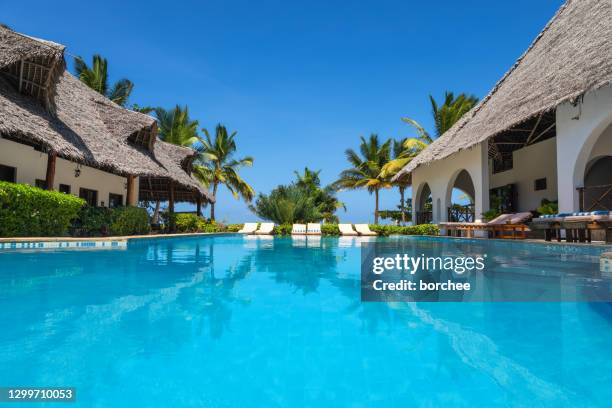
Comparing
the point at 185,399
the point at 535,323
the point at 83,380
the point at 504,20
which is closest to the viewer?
the point at 185,399

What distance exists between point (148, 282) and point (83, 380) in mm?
2978

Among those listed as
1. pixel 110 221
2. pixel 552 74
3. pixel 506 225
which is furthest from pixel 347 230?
pixel 110 221

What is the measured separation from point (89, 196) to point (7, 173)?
4.00 m

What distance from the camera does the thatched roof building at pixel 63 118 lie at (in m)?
10.3

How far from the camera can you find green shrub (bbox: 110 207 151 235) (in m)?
12.6

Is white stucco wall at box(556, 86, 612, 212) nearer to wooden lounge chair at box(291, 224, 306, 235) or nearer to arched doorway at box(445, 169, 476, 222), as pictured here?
arched doorway at box(445, 169, 476, 222)

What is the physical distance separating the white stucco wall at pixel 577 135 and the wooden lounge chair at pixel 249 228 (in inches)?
592

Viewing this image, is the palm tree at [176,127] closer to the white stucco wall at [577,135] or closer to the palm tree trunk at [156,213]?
the palm tree trunk at [156,213]

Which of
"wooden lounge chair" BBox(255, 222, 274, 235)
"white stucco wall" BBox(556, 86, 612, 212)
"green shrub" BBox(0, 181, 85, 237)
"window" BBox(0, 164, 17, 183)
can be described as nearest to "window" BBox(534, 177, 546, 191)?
"white stucco wall" BBox(556, 86, 612, 212)

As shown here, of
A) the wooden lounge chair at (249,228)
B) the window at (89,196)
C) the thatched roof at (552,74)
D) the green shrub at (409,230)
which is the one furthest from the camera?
the wooden lounge chair at (249,228)

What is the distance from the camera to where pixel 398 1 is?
53.7 ft

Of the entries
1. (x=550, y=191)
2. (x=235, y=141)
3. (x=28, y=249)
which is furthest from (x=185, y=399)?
(x=235, y=141)

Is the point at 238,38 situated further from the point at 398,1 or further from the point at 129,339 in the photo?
the point at 129,339

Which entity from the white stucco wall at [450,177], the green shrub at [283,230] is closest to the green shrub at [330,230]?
the green shrub at [283,230]
